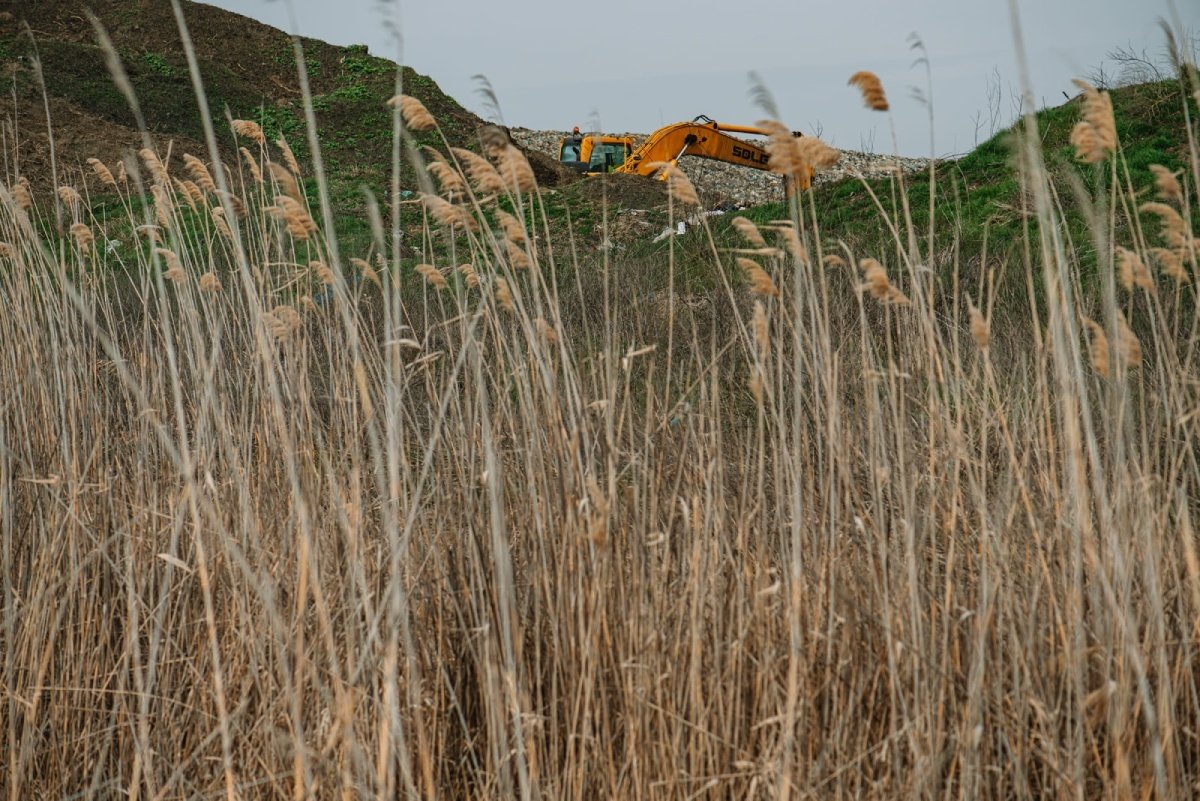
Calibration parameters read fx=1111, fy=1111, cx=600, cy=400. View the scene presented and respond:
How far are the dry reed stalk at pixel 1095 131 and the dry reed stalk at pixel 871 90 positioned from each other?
1.00 feet

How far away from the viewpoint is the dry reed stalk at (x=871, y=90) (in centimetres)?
187

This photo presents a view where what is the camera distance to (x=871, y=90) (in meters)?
1.88

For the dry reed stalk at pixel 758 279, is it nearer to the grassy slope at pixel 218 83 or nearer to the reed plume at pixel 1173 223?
the reed plume at pixel 1173 223

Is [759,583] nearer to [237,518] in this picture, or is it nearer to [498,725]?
[498,725]

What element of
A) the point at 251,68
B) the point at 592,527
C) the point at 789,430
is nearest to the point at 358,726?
the point at 592,527

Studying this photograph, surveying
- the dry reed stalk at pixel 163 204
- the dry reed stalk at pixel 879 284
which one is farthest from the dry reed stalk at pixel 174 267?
the dry reed stalk at pixel 879 284

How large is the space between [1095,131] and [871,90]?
36 centimetres

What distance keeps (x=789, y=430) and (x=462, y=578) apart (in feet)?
7.79

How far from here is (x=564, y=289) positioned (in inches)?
324

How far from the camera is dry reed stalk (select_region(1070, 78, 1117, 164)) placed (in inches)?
68.6

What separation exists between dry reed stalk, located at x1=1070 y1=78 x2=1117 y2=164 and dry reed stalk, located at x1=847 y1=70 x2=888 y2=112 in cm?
31

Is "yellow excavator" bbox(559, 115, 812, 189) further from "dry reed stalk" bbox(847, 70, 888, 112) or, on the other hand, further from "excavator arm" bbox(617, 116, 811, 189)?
"dry reed stalk" bbox(847, 70, 888, 112)

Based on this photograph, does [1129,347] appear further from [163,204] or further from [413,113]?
[163,204]

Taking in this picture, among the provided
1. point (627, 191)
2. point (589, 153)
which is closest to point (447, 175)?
point (627, 191)
